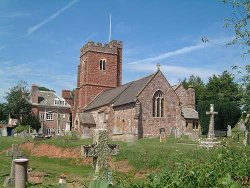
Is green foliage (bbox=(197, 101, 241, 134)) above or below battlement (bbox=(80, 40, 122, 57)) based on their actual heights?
below

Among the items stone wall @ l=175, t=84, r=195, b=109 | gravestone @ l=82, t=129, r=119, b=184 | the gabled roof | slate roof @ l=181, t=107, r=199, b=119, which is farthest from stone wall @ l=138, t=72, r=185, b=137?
gravestone @ l=82, t=129, r=119, b=184

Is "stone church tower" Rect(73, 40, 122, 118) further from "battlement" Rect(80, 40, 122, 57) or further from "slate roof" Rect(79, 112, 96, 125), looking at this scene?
"slate roof" Rect(79, 112, 96, 125)

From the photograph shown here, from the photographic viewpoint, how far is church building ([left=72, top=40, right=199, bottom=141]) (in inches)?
1672

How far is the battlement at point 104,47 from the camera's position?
57.9m

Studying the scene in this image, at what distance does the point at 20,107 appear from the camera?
211 feet

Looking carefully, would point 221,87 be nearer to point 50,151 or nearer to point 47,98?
point 47,98

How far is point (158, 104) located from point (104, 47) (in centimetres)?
1871

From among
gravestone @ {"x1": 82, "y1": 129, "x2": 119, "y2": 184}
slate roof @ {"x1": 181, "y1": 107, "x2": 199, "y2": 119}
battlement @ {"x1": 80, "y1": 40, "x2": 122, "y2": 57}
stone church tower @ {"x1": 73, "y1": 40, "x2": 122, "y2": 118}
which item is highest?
battlement @ {"x1": 80, "y1": 40, "x2": 122, "y2": 57}

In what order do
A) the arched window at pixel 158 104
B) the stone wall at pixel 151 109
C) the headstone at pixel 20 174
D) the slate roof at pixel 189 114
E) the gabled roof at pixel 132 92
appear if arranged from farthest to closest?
the slate roof at pixel 189 114
the arched window at pixel 158 104
the gabled roof at pixel 132 92
the stone wall at pixel 151 109
the headstone at pixel 20 174

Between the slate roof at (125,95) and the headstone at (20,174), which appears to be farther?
the slate roof at (125,95)

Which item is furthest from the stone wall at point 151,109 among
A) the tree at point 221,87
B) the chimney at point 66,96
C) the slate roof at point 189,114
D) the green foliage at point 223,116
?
the chimney at point 66,96

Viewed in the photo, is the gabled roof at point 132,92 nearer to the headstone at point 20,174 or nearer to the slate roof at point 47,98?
the slate roof at point 47,98

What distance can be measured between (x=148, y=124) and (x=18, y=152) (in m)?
25.8

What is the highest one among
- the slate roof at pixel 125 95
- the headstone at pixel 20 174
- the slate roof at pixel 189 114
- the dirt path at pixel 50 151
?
the slate roof at pixel 125 95
